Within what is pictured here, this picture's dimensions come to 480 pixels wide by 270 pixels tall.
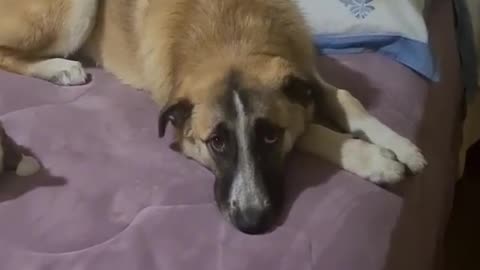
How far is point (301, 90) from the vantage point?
5.54 ft

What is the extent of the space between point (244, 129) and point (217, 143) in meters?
0.08

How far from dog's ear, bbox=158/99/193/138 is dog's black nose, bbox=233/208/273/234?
28 centimetres

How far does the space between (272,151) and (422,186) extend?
1.20 feet

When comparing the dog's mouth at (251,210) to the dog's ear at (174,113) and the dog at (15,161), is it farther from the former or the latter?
the dog at (15,161)

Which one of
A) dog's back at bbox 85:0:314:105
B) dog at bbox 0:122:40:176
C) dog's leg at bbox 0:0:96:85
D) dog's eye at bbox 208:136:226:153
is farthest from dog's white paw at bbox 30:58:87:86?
dog's eye at bbox 208:136:226:153

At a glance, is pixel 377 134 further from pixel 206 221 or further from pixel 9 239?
pixel 9 239

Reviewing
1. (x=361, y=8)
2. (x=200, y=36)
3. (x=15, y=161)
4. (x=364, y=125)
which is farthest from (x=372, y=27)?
(x=15, y=161)

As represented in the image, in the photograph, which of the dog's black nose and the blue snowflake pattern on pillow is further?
the blue snowflake pattern on pillow

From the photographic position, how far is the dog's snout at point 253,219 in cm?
148

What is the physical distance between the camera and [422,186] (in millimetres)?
1744

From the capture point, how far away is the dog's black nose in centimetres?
148

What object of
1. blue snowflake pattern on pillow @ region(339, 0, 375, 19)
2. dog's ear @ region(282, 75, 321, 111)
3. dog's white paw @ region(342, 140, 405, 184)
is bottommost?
dog's white paw @ region(342, 140, 405, 184)

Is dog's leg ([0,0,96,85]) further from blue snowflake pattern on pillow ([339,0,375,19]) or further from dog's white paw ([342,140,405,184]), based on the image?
dog's white paw ([342,140,405,184])

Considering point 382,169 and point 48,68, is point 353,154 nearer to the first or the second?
point 382,169
